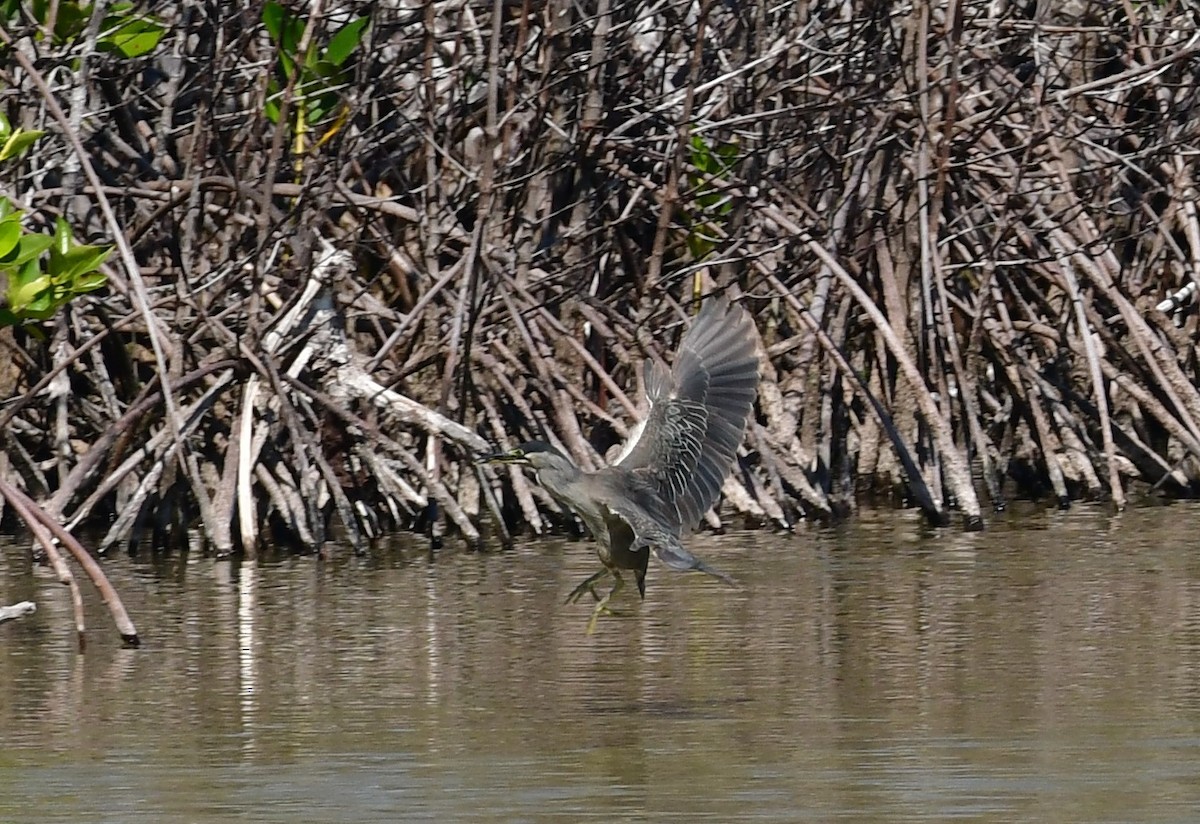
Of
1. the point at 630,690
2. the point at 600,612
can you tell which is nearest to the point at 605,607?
the point at 600,612

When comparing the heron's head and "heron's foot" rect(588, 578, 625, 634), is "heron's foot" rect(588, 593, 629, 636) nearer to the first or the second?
"heron's foot" rect(588, 578, 625, 634)

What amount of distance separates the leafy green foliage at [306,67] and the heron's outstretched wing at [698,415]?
6.54 ft

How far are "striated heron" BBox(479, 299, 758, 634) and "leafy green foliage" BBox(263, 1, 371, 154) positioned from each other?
2.01 meters

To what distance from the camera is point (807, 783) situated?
4176 mm

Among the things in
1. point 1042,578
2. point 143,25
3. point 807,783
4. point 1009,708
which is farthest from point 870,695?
point 143,25

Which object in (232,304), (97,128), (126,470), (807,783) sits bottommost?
(807,783)

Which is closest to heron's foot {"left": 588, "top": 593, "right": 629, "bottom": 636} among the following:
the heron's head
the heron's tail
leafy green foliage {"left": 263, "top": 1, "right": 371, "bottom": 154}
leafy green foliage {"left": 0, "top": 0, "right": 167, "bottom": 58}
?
the heron's head

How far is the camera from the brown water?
4.12 meters

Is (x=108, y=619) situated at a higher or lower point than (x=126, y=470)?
lower

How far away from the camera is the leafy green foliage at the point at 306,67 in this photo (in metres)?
7.39

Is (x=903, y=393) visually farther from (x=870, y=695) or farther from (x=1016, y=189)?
(x=870, y=695)

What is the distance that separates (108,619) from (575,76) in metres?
2.64

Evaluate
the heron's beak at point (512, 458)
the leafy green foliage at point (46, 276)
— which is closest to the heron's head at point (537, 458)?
the heron's beak at point (512, 458)

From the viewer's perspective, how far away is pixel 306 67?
7574mm
